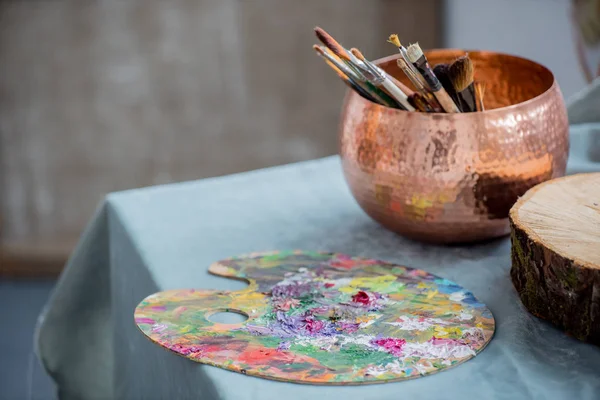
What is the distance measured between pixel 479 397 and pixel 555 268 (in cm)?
10

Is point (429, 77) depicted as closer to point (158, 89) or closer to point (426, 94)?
point (426, 94)

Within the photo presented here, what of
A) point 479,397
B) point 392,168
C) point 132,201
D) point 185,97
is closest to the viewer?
point 479,397

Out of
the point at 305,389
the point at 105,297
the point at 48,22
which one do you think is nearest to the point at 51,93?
the point at 48,22

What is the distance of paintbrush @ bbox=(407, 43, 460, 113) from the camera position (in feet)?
1.88

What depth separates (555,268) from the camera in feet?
1.64

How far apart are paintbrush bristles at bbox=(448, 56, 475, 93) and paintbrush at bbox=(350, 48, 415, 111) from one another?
0.04 m

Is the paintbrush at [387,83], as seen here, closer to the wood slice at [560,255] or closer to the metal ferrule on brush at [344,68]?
the metal ferrule on brush at [344,68]

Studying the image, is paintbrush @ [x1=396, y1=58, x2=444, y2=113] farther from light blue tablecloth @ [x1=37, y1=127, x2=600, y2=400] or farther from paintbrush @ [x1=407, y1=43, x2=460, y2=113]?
light blue tablecloth @ [x1=37, y1=127, x2=600, y2=400]

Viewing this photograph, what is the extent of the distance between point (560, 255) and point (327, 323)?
15cm

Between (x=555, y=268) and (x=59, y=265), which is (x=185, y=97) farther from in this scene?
(x=555, y=268)

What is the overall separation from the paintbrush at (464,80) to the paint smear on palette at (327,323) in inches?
5.4

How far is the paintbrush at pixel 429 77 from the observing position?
0.57 meters

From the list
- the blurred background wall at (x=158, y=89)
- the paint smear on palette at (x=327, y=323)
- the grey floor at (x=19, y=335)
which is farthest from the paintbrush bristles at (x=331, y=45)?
the blurred background wall at (x=158, y=89)

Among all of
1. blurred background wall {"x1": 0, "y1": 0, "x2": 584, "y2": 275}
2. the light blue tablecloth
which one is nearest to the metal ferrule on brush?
the light blue tablecloth
